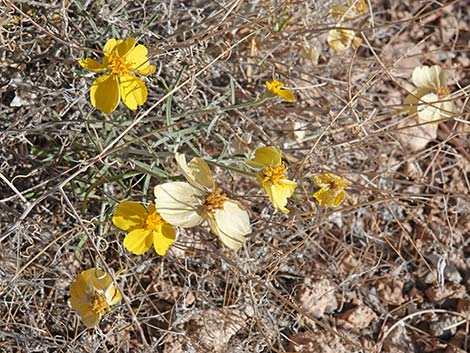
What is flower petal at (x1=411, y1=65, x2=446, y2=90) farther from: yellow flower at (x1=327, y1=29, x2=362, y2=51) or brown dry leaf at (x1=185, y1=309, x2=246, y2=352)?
brown dry leaf at (x1=185, y1=309, x2=246, y2=352)

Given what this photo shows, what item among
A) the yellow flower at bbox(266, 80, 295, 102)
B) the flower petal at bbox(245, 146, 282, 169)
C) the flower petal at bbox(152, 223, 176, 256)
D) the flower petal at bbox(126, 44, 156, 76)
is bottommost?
the flower petal at bbox(152, 223, 176, 256)

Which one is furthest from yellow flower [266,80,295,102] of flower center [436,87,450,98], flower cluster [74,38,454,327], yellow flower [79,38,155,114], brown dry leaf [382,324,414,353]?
brown dry leaf [382,324,414,353]

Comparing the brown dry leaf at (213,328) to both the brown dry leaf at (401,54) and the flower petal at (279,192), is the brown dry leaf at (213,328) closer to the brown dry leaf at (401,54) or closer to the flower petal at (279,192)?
the flower petal at (279,192)

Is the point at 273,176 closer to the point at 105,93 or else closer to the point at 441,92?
the point at 105,93

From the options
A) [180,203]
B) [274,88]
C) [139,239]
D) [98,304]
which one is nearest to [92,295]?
[98,304]

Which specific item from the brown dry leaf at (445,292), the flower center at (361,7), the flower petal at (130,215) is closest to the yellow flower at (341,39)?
the flower center at (361,7)

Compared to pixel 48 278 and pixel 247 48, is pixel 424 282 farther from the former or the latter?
pixel 48 278
